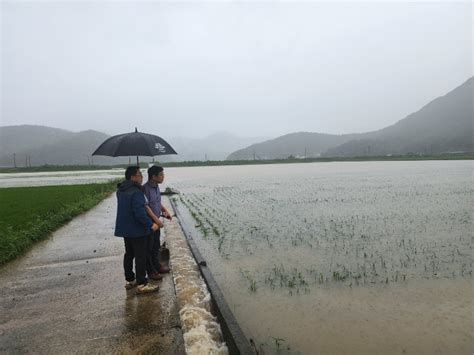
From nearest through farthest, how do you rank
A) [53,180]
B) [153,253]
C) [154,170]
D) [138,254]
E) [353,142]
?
1. [138,254]
2. [154,170]
3. [153,253]
4. [53,180]
5. [353,142]

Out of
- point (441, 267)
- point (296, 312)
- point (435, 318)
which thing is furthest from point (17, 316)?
point (441, 267)

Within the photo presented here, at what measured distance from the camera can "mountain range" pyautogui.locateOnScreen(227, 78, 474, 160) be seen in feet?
355

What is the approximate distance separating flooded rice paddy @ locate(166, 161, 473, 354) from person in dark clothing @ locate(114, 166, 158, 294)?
1.50m

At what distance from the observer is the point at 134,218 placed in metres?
4.77

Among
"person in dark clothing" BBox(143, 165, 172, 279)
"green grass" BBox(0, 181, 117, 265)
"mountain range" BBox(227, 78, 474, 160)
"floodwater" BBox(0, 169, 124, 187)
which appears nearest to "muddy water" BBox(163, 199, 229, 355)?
"person in dark clothing" BBox(143, 165, 172, 279)

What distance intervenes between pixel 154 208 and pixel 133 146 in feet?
3.12

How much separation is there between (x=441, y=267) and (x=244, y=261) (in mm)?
3528

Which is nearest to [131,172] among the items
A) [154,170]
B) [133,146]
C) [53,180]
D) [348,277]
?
[154,170]

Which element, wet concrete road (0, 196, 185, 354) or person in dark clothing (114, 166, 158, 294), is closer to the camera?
wet concrete road (0, 196, 185, 354)

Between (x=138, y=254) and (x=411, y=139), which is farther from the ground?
(x=411, y=139)

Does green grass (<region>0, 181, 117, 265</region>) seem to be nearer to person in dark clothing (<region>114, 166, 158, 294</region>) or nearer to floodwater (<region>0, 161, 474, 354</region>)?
person in dark clothing (<region>114, 166, 158, 294</region>)

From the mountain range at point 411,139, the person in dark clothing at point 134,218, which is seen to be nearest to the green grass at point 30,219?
the person in dark clothing at point 134,218

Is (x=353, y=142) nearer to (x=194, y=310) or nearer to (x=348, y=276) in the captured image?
(x=348, y=276)

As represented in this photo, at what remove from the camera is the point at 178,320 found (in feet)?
14.2
